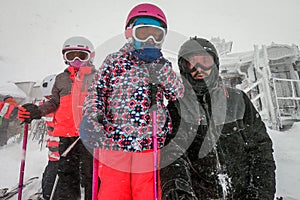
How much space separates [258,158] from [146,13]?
5.81 ft

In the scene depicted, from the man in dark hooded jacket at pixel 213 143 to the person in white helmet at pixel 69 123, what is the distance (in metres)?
1.66

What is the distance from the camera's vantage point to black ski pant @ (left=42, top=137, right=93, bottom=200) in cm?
310

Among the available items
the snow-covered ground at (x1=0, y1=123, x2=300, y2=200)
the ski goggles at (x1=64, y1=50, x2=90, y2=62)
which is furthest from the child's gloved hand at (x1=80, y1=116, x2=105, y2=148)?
the snow-covered ground at (x1=0, y1=123, x2=300, y2=200)

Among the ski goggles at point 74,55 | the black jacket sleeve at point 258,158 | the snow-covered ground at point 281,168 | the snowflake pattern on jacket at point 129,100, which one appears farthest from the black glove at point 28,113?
the black jacket sleeve at point 258,158

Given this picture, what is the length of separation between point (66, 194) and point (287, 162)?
17.0 ft

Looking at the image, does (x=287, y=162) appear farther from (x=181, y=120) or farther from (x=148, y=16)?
(x=148, y=16)

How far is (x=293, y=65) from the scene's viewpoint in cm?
1107

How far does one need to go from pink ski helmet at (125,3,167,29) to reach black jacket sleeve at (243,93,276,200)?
1206 mm

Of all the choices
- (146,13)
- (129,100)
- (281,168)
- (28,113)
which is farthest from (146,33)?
(281,168)

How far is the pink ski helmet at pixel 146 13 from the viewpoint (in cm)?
227

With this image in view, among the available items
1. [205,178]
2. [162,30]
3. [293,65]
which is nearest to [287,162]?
[205,178]

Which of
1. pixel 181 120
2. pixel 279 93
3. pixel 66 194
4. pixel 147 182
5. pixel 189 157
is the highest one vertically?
pixel 279 93

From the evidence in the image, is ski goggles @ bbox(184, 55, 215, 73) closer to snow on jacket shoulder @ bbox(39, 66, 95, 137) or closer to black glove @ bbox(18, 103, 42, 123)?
snow on jacket shoulder @ bbox(39, 66, 95, 137)

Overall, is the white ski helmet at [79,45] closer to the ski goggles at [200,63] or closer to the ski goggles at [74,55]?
the ski goggles at [74,55]
